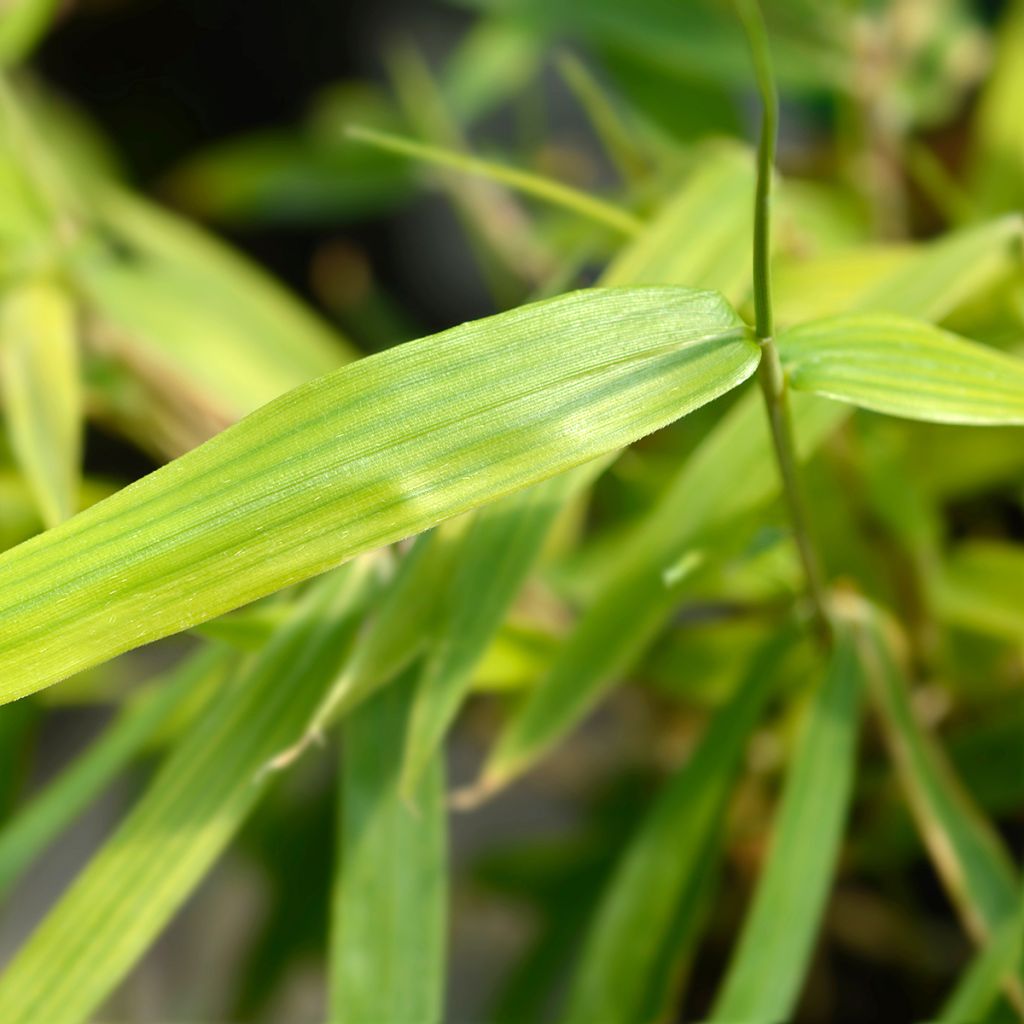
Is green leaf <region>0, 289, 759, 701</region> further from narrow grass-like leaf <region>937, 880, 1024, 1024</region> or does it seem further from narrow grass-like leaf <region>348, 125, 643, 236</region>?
narrow grass-like leaf <region>937, 880, 1024, 1024</region>

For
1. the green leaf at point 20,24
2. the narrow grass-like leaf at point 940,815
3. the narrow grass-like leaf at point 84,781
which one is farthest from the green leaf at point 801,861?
the green leaf at point 20,24

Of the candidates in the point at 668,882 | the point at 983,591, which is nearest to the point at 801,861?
the point at 668,882

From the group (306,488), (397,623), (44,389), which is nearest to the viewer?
(306,488)

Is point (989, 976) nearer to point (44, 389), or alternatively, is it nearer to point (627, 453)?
point (627, 453)

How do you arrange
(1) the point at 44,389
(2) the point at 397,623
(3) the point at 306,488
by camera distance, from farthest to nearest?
1. (1) the point at 44,389
2. (2) the point at 397,623
3. (3) the point at 306,488

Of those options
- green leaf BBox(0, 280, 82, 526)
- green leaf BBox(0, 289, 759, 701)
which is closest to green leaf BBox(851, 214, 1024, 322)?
green leaf BBox(0, 289, 759, 701)

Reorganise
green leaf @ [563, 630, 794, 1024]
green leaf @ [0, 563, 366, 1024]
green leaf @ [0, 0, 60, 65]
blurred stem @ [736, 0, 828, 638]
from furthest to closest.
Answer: green leaf @ [0, 0, 60, 65] < green leaf @ [563, 630, 794, 1024] < green leaf @ [0, 563, 366, 1024] < blurred stem @ [736, 0, 828, 638]
